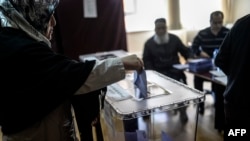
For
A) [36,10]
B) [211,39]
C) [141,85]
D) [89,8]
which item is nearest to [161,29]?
[211,39]

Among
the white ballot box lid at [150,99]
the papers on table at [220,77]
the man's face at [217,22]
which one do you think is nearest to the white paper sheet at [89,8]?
the man's face at [217,22]

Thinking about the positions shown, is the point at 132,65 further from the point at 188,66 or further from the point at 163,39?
the point at 163,39

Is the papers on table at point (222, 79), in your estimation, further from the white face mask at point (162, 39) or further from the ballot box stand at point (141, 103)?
the white face mask at point (162, 39)

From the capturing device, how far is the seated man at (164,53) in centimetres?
283

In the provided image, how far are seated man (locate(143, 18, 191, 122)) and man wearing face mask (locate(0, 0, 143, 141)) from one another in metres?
2.01

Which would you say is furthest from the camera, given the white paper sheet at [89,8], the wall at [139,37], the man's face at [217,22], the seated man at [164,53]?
the wall at [139,37]

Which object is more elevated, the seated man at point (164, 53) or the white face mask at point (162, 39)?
the white face mask at point (162, 39)

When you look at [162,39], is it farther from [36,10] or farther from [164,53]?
[36,10]

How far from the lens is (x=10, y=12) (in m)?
0.81

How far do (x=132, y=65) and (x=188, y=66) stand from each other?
69.3 inches

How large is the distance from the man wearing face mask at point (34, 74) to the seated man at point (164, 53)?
2.01m

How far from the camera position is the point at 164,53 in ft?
9.35

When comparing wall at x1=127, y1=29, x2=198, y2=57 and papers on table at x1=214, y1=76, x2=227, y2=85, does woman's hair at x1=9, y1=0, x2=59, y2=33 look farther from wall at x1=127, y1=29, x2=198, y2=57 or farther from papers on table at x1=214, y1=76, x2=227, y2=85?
wall at x1=127, y1=29, x2=198, y2=57

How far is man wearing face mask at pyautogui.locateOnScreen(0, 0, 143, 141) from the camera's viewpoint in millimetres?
769
